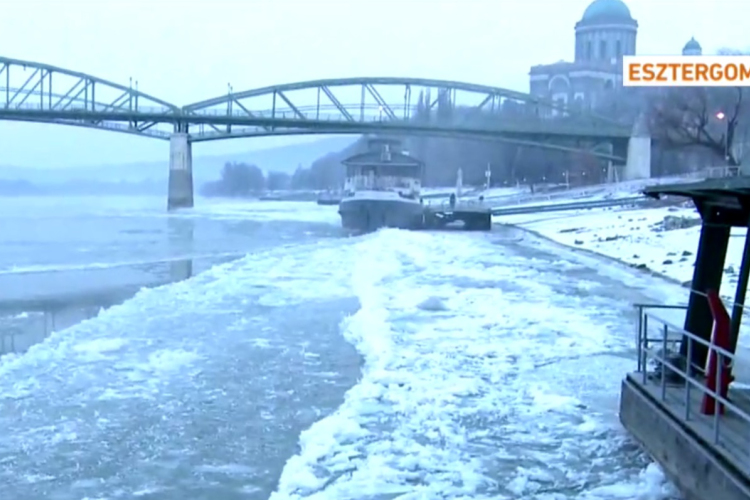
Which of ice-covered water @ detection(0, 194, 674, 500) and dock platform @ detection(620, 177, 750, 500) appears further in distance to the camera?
ice-covered water @ detection(0, 194, 674, 500)

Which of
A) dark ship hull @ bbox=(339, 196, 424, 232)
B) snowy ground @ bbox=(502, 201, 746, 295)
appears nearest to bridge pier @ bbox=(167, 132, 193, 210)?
dark ship hull @ bbox=(339, 196, 424, 232)

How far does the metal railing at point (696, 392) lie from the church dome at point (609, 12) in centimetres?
13436

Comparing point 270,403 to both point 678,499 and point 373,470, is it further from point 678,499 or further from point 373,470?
point 678,499

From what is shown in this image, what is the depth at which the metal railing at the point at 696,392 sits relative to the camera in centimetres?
604

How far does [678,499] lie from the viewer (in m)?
6.76

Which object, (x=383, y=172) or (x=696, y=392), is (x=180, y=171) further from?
(x=696, y=392)

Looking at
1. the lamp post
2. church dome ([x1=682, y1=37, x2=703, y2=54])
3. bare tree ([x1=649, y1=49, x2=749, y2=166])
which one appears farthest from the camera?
church dome ([x1=682, y1=37, x2=703, y2=54])

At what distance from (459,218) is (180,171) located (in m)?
48.7

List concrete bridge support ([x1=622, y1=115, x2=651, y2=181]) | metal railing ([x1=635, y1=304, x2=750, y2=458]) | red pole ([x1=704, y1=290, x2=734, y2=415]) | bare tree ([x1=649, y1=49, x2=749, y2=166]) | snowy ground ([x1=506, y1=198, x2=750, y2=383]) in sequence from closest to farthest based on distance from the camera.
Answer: metal railing ([x1=635, y1=304, x2=750, y2=458]) < red pole ([x1=704, y1=290, x2=734, y2=415]) < snowy ground ([x1=506, y1=198, x2=750, y2=383]) < bare tree ([x1=649, y1=49, x2=749, y2=166]) < concrete bridge support ([x1=622, y1=115, x2=651, y2=181])

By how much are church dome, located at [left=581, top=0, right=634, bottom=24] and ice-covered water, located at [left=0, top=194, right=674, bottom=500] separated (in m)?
125

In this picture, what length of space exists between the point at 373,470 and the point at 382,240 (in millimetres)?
Result: 32746

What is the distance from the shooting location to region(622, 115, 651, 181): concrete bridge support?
84.6 metres

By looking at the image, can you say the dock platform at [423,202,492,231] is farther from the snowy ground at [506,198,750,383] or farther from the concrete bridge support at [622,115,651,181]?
the concrete bridge support at [622,115,651,181]

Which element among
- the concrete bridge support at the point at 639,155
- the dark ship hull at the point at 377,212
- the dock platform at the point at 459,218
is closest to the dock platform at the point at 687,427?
the dock platform at the point at 459,218
